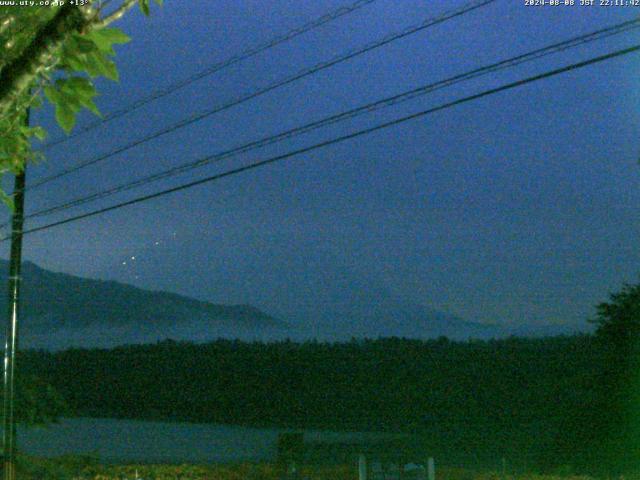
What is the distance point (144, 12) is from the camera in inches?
162

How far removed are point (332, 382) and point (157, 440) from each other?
36.3 ft

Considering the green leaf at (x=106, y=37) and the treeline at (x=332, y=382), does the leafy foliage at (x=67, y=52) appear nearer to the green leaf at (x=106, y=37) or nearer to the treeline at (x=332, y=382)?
the green leaf at (x=106, y=37)

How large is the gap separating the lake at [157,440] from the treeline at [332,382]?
2.04 m

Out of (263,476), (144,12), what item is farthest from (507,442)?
(144,12)

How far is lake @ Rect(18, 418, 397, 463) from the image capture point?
26953 mm

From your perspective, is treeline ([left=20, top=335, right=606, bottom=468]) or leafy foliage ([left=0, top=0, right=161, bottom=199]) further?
treeline ([left=20, top=335, right=606, bottom=468])

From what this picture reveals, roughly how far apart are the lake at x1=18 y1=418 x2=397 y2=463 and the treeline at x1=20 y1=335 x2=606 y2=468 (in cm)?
204

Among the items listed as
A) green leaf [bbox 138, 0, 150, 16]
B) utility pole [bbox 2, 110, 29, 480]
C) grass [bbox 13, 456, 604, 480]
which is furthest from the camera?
grass [bbox 13, 456, 604, 480]

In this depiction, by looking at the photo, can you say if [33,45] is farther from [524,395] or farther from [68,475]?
[524,395]

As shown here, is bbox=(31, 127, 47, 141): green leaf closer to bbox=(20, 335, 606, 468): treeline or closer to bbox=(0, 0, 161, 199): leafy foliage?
bbox=(0, 0, 161, 199): leafy foliage

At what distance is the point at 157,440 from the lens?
1284 inches

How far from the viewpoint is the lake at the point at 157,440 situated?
88.4 feet

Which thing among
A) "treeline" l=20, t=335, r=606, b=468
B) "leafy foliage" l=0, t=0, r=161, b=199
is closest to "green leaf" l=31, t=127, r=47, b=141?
"leafy foliage" l=0, t=0, r=161, b=199

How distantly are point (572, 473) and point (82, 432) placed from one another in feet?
75.5
